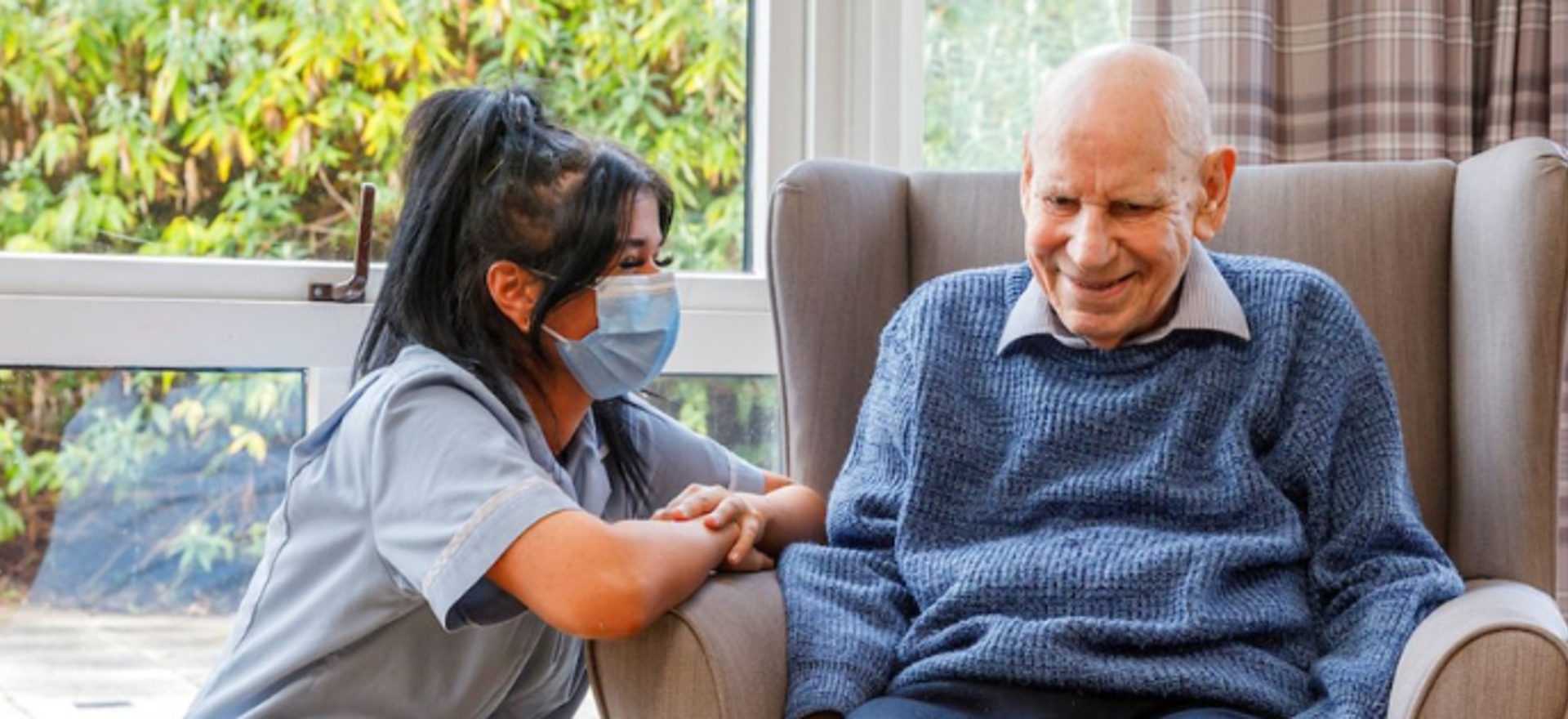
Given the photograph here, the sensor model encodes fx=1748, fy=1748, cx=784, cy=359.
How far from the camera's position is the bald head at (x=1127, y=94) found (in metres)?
1.72

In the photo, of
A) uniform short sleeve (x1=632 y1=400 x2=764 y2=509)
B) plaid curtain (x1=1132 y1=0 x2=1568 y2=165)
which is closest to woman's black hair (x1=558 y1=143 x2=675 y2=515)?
uniform short sleeve (x1=632 y1=400 x2=764 y2=509)

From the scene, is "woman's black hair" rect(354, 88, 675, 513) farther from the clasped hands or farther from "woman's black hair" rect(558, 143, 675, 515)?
the clasped hands

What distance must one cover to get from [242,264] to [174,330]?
0.13m

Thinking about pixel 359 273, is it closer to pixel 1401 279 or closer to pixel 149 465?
pixel 149 465

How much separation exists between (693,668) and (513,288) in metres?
0.44

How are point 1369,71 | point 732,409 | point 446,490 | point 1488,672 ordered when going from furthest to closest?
point 732,409
point 1369,71
point 446,490
point 1488,672

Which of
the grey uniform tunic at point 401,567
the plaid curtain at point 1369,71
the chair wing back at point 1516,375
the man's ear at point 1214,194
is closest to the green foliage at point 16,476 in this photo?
the grey uniform tunic at point 401,567

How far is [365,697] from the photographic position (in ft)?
5.36

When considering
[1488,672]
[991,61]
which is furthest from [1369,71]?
[1488,672]

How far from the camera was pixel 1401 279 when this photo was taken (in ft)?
6.65

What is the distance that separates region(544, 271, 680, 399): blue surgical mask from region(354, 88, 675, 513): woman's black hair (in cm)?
3

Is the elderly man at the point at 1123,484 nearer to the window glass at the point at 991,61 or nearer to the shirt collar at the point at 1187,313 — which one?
A: the shirt collar at the point at 1187,313

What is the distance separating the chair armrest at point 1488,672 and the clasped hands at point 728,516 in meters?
0.60

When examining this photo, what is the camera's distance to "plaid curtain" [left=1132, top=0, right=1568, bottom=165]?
253cm
